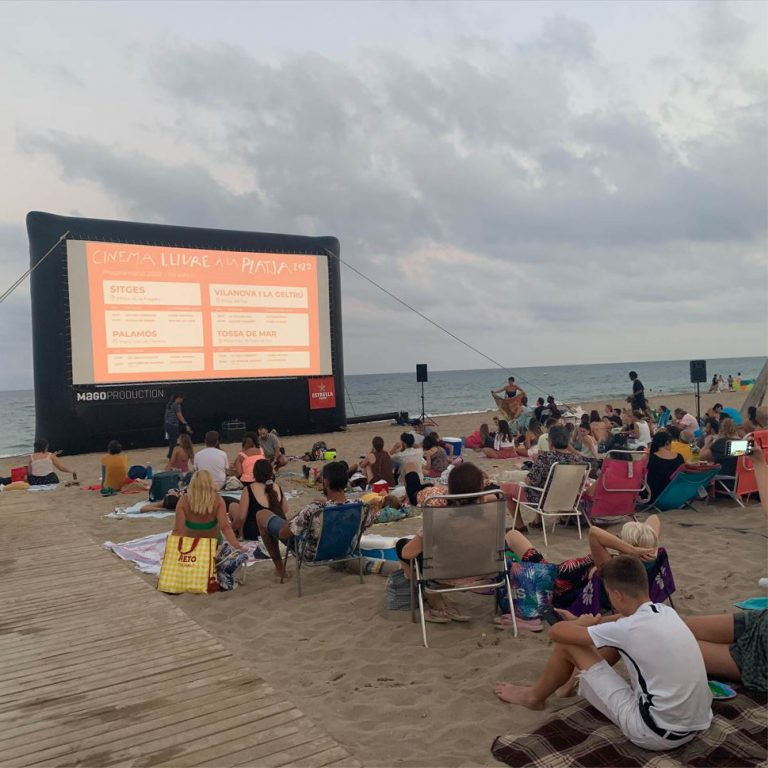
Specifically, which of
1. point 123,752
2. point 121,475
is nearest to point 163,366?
point 121,475

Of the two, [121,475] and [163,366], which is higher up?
[163,366]

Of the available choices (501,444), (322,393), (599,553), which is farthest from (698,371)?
(599,553)

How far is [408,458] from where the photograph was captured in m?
7.57

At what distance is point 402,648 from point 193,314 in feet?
36.3

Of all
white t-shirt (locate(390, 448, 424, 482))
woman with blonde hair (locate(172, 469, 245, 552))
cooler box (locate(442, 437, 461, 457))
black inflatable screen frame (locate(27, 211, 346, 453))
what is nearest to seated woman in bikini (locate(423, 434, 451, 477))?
white t-shirt (locate(390, 448, 424, 482))

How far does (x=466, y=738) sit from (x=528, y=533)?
11.2ft

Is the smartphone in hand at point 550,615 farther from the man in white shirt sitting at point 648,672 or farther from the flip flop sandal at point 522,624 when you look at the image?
the man in white shirt sitting at point 648,672

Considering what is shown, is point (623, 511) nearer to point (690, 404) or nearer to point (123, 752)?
point (123, 752)

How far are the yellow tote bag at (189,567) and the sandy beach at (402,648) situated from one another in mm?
89

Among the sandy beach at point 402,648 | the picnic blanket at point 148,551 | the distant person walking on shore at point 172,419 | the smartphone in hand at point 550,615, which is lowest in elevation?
the sandy beach at point 402,648

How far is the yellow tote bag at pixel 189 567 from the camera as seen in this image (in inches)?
169

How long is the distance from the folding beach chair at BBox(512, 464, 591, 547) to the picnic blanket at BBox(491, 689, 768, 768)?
2937mm

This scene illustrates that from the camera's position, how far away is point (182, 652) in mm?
3154

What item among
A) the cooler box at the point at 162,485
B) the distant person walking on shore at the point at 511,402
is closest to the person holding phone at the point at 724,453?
the cooler box at the point at 162,485
